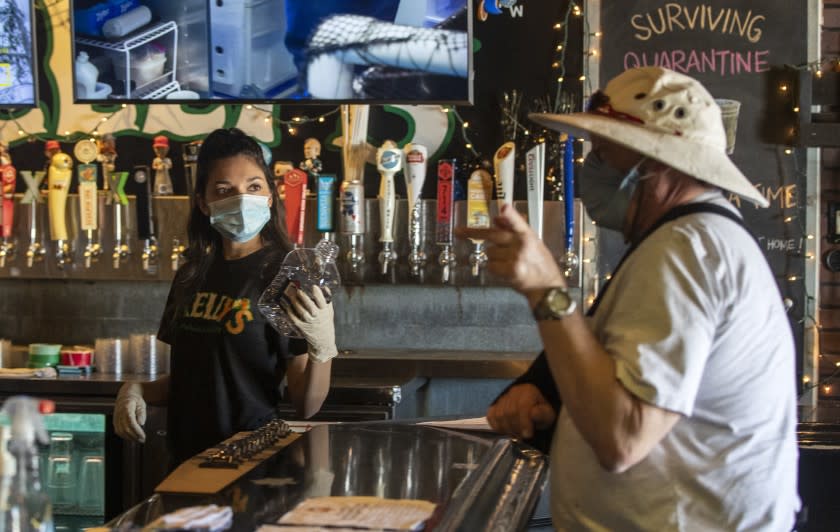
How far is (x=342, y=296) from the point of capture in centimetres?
472

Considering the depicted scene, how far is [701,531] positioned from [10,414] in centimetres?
102

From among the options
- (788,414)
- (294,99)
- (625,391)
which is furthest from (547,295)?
(294,99)

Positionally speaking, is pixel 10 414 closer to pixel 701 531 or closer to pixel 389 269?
pixel 701 531

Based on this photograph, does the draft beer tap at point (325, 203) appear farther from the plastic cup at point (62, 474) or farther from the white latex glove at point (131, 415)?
the white latex glove at point (131, 415)

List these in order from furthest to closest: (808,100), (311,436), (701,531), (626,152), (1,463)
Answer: (808,100)
(311,436)
(626,152)
(701,531)
(1,463)


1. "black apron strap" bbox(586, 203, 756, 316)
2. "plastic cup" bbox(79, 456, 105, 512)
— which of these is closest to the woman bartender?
"black apron strap" bbox(586, 203, 756, 316)

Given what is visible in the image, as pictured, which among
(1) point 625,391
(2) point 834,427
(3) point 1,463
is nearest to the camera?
(3) point 1,463

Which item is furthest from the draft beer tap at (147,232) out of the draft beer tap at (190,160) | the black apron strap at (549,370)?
the black apron strap at (549,370)

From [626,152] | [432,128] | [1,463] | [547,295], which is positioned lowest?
[1,463]

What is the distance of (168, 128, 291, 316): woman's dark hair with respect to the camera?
111 inches

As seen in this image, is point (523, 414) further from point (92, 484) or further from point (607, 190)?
point (92, 484)

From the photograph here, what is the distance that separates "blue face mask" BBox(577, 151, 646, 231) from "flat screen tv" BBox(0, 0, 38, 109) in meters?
3.67

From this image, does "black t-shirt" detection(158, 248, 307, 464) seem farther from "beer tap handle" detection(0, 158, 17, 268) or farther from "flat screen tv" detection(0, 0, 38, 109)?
"flat screen tv" detection(0, 0, 38, 109)

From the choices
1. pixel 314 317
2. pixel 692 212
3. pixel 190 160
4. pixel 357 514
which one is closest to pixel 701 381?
pixel 692 212
